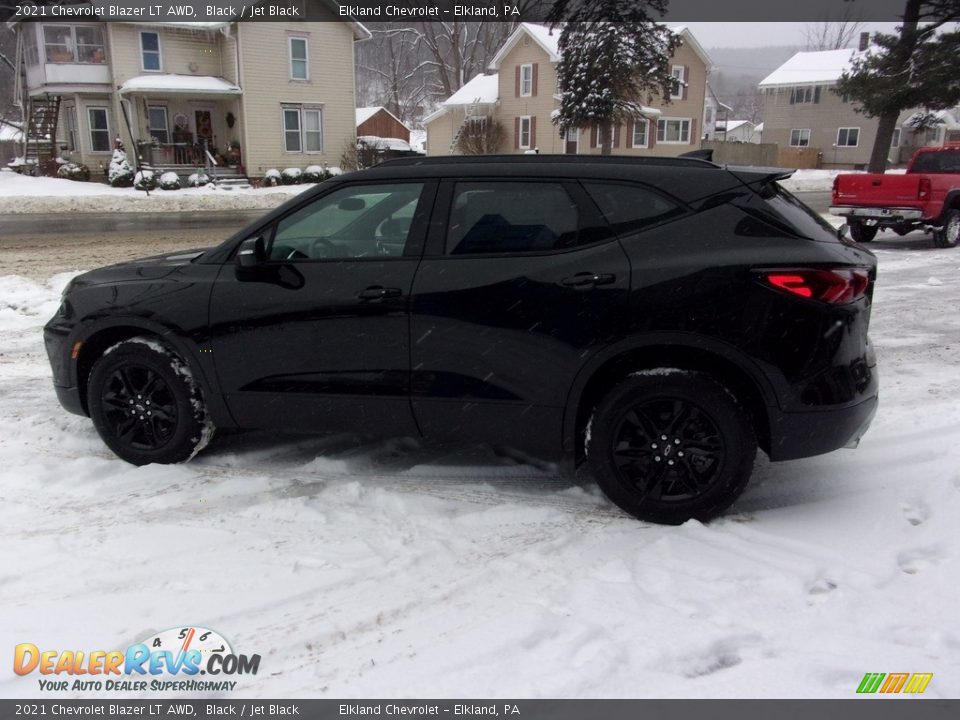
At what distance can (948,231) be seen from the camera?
1388 cm

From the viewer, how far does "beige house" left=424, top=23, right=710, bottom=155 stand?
41469 millimetres

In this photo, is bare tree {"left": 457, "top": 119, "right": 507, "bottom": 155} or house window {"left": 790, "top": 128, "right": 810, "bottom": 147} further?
house window {"left": 790, "top": 128, "right": 810, "bottom": 147}

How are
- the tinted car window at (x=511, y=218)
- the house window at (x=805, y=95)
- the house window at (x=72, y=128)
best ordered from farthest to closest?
the house window at (x=805, y=95), the house window at (x=72, y=128), the tinted car window at (x=511, y=218)

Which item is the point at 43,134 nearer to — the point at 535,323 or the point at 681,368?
the point at 535,323

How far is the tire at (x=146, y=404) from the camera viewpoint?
15.0ft

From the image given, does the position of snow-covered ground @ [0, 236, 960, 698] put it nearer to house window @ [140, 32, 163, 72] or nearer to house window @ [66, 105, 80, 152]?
house window @ [140, 32, 163, 72]

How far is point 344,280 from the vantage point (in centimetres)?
421

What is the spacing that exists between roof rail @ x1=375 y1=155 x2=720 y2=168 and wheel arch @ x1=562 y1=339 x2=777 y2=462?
987 mm

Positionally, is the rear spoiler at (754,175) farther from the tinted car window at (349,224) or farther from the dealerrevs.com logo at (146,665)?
the dealerrevs.com logo at (146,665)

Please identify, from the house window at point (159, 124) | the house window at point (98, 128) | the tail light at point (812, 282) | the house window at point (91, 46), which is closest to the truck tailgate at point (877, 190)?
the tail light at point (812, 282)

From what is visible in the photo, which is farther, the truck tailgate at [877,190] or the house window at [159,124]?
the house window at [159,124]

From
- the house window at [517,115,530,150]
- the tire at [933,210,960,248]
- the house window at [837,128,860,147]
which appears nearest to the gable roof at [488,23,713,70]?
the house window at [517,115,530,150]

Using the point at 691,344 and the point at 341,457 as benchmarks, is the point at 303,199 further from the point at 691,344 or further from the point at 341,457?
the point at 691,344

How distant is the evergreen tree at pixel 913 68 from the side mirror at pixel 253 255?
22782 mm
